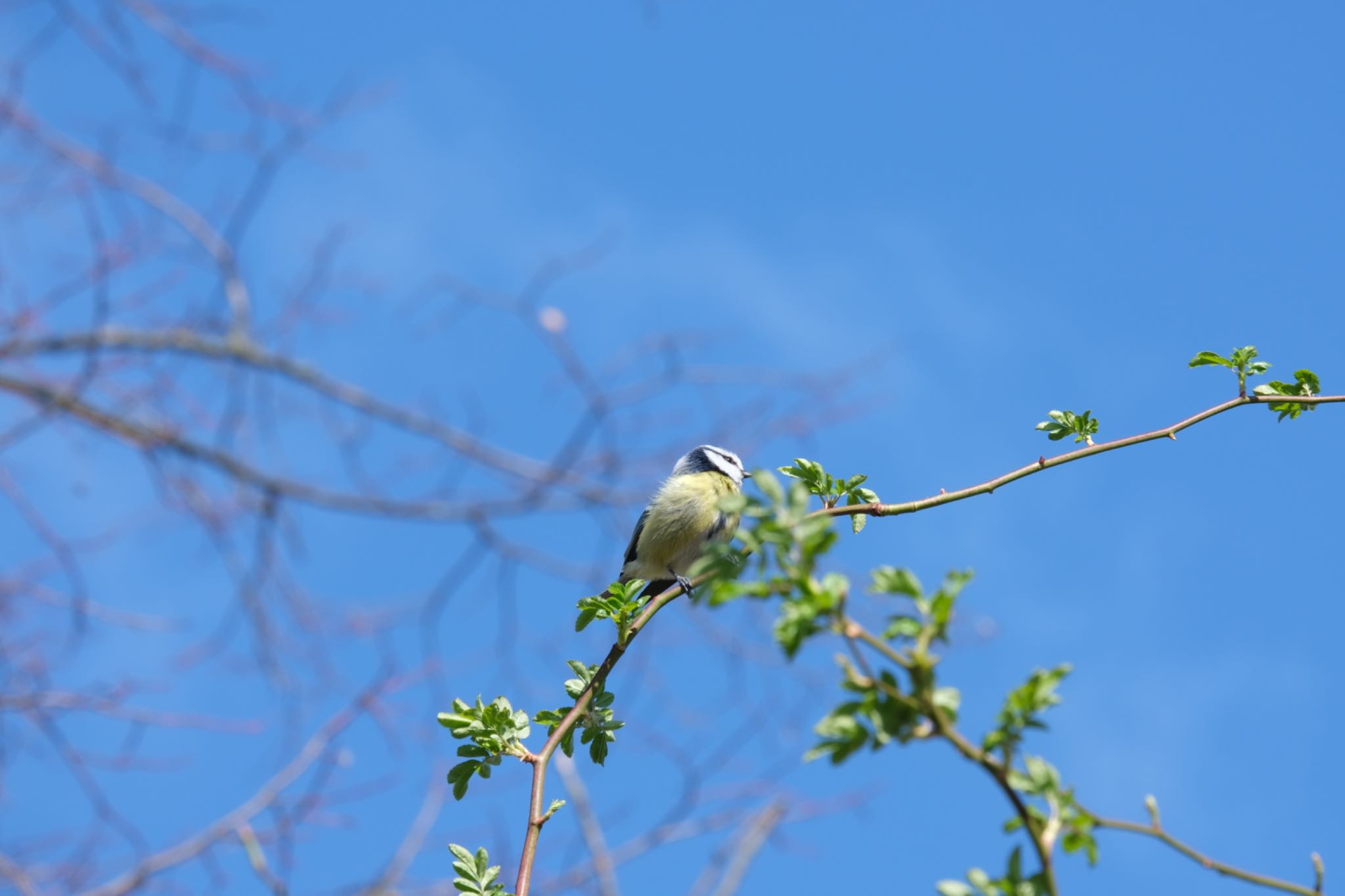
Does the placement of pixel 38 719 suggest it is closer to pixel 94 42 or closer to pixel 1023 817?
pixel 94 42

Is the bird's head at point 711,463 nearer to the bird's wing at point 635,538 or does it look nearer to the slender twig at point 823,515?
the bird's wing at point 635,538

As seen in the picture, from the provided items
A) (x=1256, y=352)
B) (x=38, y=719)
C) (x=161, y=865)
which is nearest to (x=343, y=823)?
(x=161, y=865)

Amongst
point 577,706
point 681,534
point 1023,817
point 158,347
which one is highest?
point 158,347

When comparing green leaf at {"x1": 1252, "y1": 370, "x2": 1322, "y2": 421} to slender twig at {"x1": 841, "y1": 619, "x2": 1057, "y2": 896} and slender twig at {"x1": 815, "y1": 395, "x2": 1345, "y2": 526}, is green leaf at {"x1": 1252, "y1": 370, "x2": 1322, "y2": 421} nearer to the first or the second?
slender twig at {"x1": 815, "y1": 395, "x2": 1345, "y2": 526}

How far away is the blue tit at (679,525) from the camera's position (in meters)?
4.85

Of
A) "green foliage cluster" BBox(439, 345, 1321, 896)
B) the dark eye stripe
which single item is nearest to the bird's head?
the dark eye stripe

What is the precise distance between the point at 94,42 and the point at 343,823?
4024mm

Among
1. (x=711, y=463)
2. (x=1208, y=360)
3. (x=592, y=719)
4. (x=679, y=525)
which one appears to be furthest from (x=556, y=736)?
(x=711, y=463)

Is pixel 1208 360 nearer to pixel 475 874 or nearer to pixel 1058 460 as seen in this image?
pixel 1058 460

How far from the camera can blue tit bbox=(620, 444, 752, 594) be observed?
15.9 feet

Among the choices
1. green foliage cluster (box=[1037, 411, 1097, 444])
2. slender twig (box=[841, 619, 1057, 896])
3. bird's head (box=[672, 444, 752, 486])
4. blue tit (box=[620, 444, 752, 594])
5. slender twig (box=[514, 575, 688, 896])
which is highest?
bird's head (box=[672, 444, 752, 486])

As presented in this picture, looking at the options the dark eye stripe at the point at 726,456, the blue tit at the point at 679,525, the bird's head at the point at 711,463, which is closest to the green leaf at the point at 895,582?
the blue tit at the point at 679,525

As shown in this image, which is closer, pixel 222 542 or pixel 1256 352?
pixel 1256 352

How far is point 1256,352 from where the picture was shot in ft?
7.07
